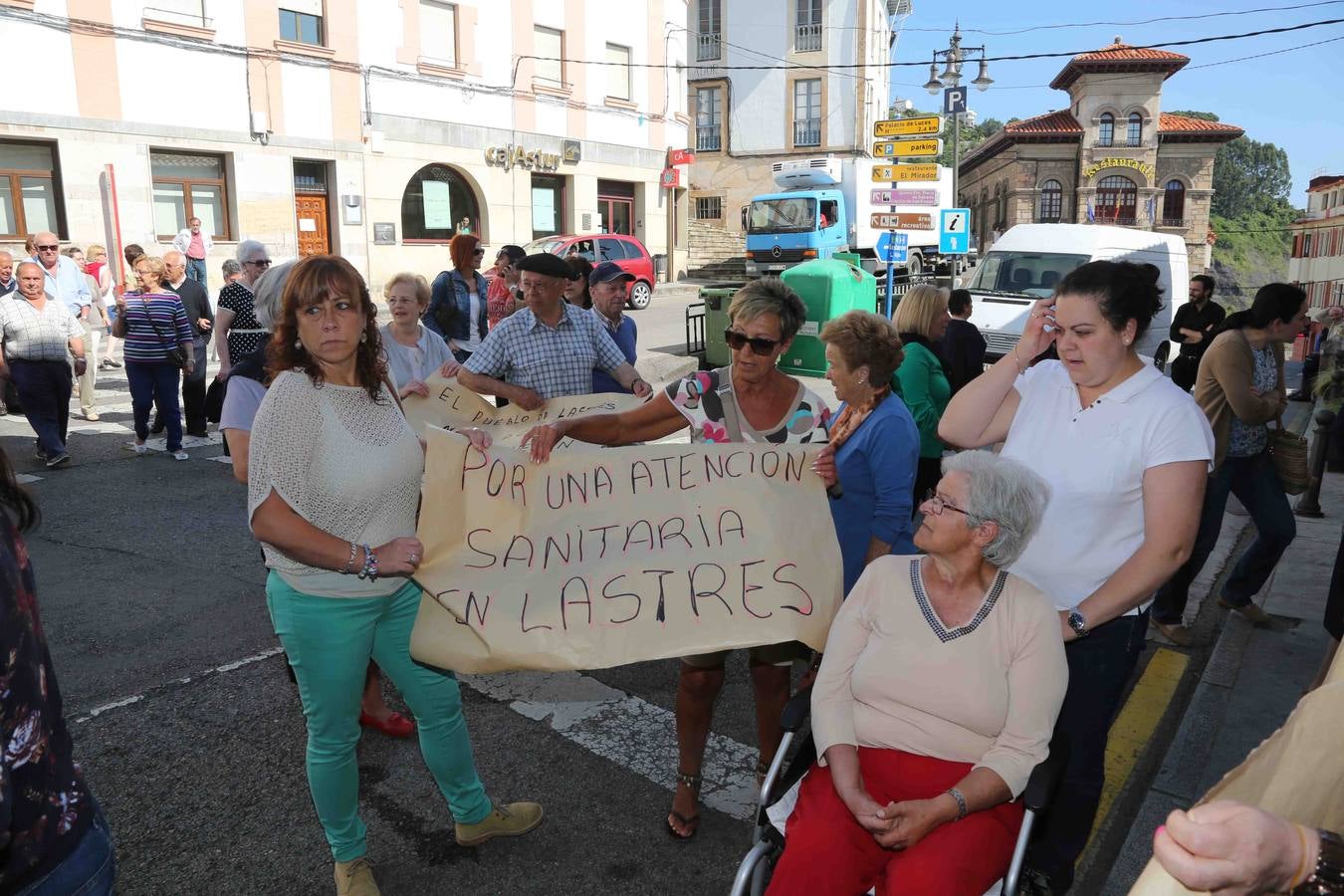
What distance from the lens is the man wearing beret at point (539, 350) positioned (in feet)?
15.9

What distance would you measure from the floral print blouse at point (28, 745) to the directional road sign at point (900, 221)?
15575 mm

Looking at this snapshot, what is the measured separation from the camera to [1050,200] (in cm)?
4953

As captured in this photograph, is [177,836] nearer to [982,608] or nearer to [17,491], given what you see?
[17,491]

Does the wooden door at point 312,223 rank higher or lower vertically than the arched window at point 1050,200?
lower

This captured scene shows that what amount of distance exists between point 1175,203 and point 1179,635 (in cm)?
5265

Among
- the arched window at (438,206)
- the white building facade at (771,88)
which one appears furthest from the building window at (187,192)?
the white building facade at (771,88)

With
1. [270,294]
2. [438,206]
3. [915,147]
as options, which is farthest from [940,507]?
[438,206]

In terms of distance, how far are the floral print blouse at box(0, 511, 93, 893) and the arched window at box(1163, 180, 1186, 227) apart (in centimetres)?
5677

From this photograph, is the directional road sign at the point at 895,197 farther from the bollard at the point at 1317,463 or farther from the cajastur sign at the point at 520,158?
the cajastur sign at the point at 520,158

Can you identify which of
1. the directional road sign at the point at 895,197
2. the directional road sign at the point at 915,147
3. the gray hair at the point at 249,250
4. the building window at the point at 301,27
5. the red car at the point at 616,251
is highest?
the building window at the point at 301,27

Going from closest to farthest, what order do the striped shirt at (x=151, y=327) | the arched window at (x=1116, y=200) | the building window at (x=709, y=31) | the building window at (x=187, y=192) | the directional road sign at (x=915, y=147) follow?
the striped shirt at (x=151, y=327)
the directional road sign at (x=915, y=147)
the building window at (x=187, y=192)
the building window at (x=709, y=31)
the arched window at (x=1116, y=200)

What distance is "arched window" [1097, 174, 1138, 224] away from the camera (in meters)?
48.3

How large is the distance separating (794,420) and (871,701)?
1.21m

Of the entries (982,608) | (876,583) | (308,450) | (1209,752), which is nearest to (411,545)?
(308,450)
